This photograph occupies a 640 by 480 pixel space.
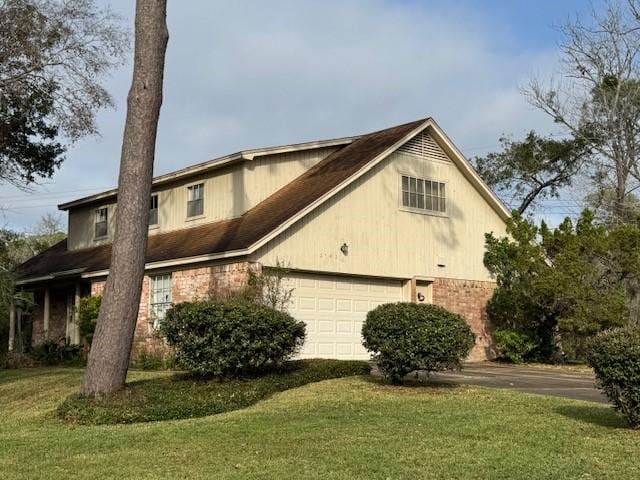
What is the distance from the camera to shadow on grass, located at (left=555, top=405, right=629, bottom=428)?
9.56m

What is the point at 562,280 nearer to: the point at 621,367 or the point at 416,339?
the point at 416,339

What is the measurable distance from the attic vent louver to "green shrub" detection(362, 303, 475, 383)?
10124 mm

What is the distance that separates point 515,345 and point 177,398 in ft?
44.0

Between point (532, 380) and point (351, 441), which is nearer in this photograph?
point (351, 441)

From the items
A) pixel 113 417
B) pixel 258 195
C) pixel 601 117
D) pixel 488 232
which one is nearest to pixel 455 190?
pixel 488 232

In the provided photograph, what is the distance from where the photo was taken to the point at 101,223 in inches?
1053

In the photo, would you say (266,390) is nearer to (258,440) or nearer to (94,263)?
(258,440)

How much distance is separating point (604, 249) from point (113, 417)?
1568 cm

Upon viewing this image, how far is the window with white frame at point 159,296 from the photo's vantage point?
21047 mm

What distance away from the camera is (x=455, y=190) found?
23.7 m

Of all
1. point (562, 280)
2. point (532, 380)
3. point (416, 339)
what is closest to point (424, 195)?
point (562, 280)

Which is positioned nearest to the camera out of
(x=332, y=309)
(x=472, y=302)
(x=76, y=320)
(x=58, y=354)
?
(x=332, y=309)

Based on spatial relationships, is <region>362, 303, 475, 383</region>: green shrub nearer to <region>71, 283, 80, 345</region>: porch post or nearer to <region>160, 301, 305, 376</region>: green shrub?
<region>160, 301, 305, 376</region>: green shrub

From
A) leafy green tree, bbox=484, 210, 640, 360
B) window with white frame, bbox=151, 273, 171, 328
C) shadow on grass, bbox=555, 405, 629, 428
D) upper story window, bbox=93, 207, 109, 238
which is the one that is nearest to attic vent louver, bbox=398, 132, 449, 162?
leafy green tree, bbox=484, 210, 640, 360
